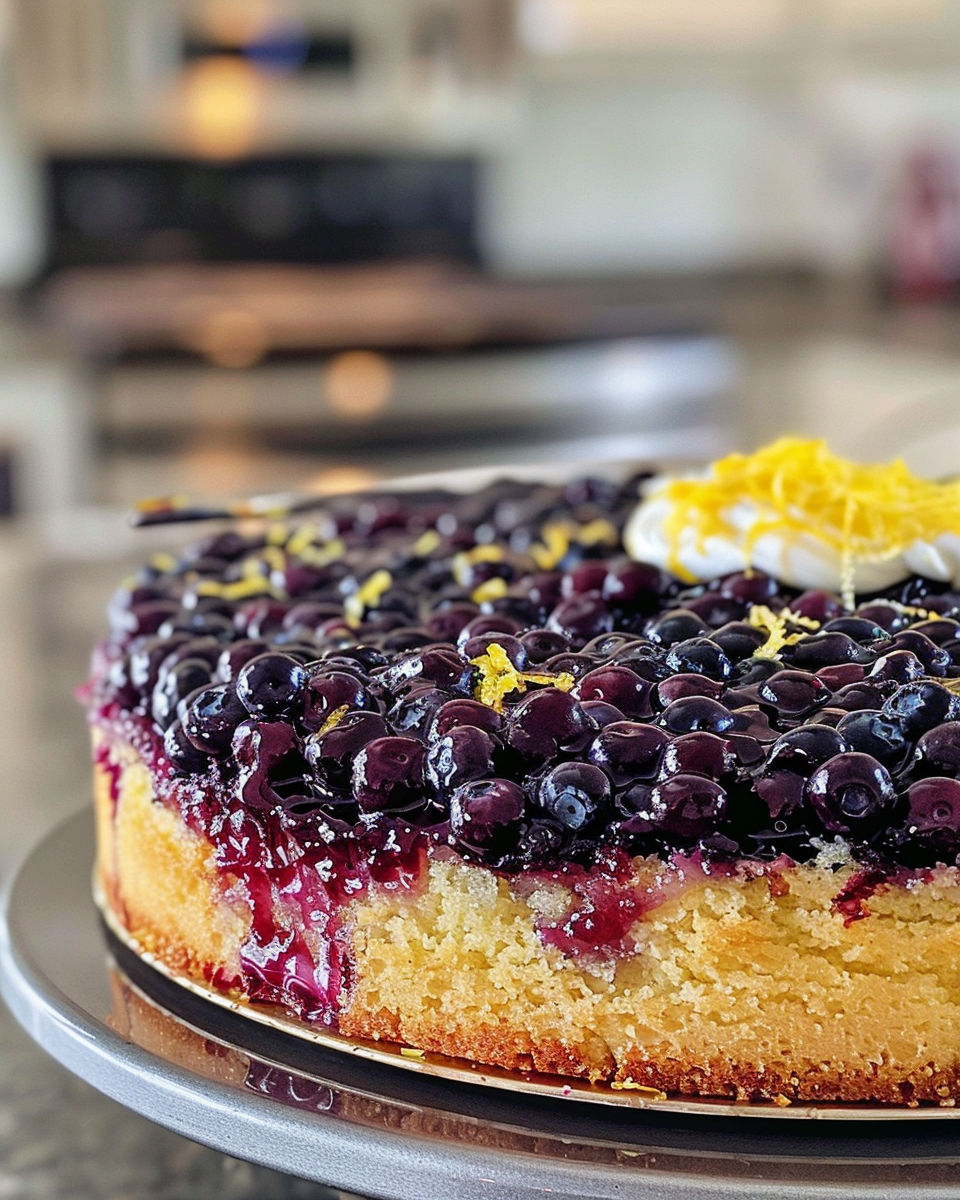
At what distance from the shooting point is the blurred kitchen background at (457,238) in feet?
11.6

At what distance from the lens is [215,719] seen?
89cm

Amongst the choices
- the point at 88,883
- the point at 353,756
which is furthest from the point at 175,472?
the point at 353,756

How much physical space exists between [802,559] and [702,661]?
0.23 meters

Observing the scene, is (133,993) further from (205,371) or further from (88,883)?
(205,371)

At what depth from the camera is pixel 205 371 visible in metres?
3.52

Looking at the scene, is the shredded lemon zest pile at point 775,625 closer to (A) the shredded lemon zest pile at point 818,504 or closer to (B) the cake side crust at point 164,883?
(A) the shredded lemon zest pile at point 818,504

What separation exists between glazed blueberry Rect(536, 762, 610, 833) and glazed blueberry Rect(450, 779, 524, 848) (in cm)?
2

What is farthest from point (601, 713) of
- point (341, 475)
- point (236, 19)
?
point (236, 19)

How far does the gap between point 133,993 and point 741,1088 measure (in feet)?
1.16

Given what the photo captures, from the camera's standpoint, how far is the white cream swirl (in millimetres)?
1113

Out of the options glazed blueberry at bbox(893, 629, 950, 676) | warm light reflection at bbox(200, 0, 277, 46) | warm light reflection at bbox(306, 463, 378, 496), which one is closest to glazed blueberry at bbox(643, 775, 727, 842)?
glazed blueberry at bbox(893, 629, 950, 676)

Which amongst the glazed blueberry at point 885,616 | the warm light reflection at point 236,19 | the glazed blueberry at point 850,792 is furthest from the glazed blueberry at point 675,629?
the warm light reflection at point 236,19

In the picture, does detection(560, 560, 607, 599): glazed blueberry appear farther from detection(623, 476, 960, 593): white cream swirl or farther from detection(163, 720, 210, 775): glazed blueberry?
detection(163, 720, 210, 775): glazed blueberry

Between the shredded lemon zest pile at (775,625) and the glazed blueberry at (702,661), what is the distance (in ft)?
0.10
